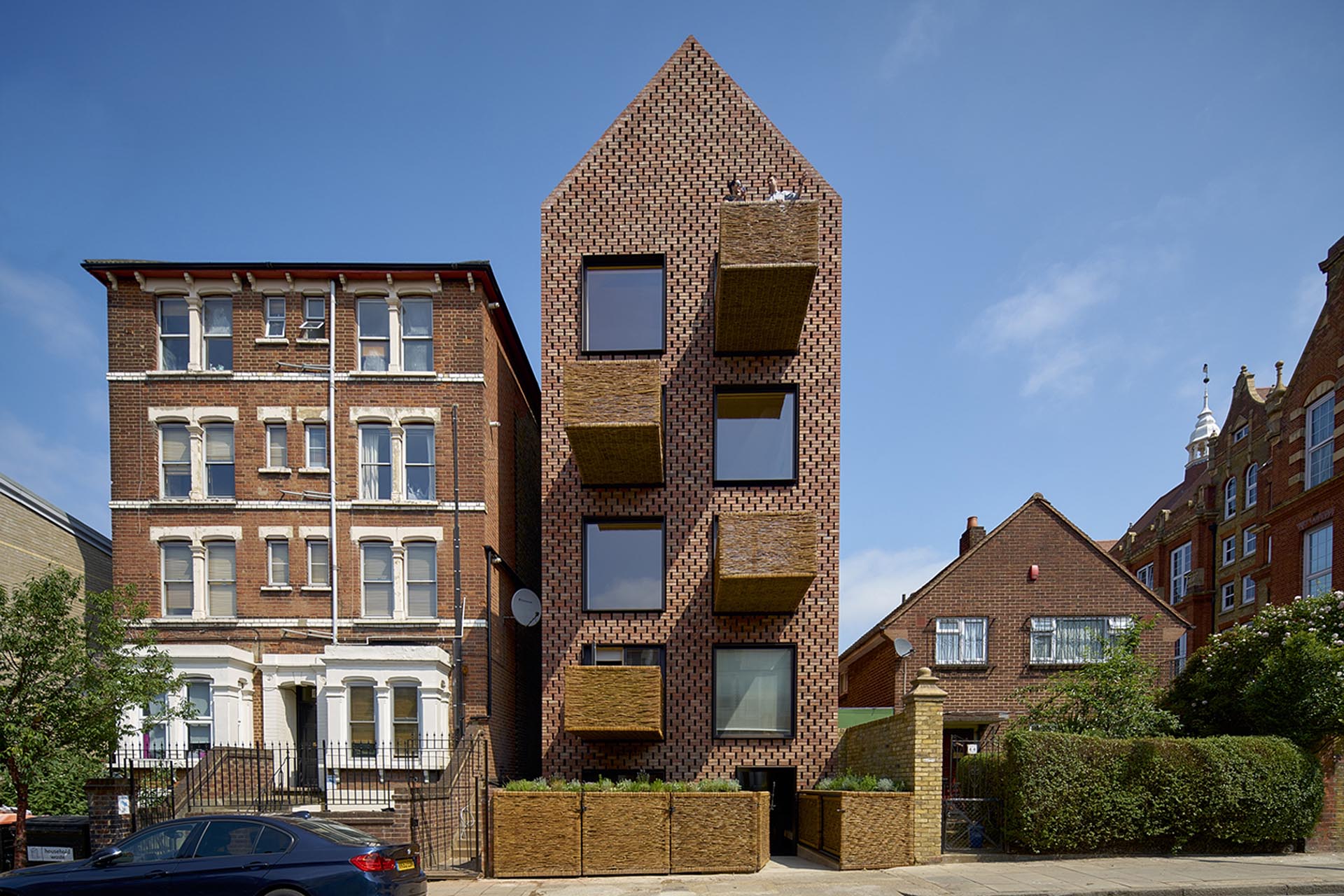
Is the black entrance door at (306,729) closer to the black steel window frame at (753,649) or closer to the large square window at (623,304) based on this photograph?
the black steel window frame at (753,649)

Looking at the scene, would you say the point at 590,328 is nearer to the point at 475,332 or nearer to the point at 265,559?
the point at 475,332

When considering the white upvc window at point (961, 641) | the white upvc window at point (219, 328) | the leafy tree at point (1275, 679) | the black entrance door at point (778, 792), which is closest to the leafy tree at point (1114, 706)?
the leafy tree at point (1275, 679)

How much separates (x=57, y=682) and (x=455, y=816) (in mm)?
7132

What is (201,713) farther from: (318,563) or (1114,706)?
(1114,706)

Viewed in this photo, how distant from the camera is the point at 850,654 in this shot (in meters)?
33.6

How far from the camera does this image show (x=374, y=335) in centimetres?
2116

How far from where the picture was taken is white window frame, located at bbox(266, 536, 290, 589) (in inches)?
807

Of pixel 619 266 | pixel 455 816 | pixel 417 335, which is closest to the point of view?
pixel 455 816

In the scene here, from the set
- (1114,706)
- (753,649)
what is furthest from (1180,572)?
(753,649)

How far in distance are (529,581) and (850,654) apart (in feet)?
48.4

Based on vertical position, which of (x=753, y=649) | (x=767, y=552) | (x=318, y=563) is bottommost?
(x=753, y=649)

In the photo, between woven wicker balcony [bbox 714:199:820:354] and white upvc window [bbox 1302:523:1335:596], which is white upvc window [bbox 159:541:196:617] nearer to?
woven wicker balcony [bbox 714:199:820:354]

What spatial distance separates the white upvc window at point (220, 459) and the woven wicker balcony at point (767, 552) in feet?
39.1

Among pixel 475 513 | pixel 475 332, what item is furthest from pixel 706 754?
pixel 475 332
